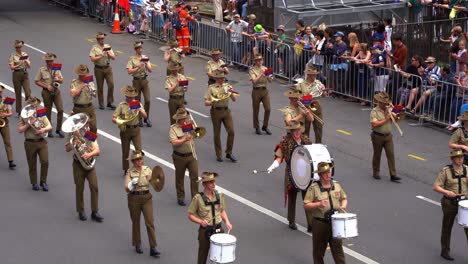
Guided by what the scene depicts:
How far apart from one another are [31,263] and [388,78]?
11.8 meters

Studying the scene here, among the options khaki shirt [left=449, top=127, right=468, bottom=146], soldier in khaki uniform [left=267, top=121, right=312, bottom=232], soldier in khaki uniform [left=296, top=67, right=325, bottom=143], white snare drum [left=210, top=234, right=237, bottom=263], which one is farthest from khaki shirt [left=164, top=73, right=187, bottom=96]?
white snare drum [left=210, top=234, right=237, bottom=263]

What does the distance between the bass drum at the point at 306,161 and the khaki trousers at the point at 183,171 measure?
222 centimetres

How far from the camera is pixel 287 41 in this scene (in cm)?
2905

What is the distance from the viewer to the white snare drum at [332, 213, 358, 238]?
1509cm

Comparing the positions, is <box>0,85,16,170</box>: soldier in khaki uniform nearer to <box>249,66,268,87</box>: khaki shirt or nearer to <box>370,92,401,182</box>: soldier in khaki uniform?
<box>249,66,268,87</box>: khaki shirt

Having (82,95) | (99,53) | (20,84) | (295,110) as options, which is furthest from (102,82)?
(295,110)

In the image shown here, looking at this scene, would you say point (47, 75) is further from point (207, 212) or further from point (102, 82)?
point (207, 212)

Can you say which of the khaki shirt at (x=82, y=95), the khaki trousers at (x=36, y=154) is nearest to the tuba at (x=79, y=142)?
the khaki trousers at (x=36, y=154)

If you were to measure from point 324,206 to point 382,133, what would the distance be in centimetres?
545

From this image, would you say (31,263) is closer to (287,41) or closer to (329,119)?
(329,119)

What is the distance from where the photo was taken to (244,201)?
64.0 ft

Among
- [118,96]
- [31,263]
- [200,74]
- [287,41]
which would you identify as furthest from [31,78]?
[31,263]

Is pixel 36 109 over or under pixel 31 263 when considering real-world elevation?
over

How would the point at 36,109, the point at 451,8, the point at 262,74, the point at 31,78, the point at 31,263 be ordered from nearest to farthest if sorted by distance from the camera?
the point at 31,263
the point at 36,109
the point at 262,74
the point at 31,78
the point at 451,8
